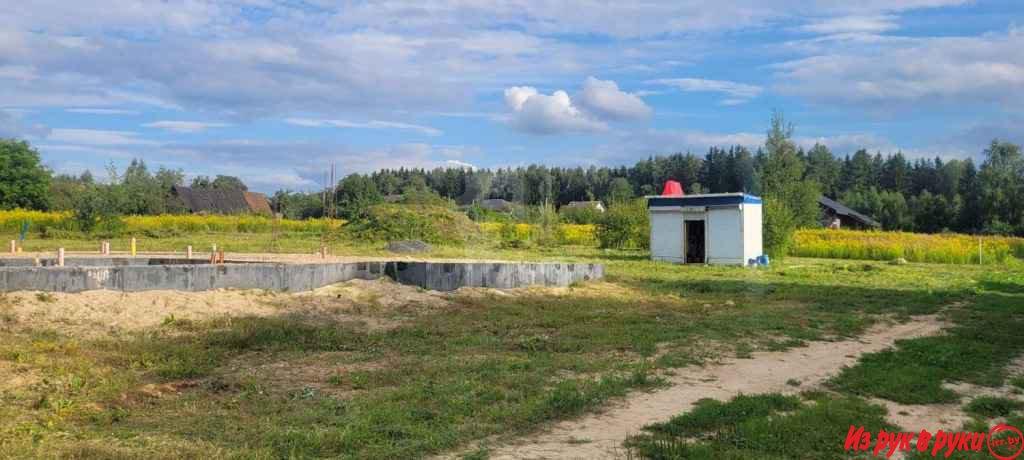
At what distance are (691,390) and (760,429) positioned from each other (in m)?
1.56

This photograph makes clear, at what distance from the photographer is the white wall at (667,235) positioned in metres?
27.5

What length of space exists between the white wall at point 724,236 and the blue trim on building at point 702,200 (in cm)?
23

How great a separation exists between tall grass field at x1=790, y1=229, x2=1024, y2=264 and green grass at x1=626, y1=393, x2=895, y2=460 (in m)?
28.3

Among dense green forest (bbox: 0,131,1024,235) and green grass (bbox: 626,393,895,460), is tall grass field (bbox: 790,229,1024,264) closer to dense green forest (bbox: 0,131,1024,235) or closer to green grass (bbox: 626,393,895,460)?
dense green forest (bbox: 0,131,1024,235)

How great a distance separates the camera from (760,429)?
6070 millimetres

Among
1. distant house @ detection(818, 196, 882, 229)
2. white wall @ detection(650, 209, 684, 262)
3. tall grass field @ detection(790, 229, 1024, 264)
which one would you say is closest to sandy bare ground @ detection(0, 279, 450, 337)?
white wall @ detection(650, 209, 684, 262)

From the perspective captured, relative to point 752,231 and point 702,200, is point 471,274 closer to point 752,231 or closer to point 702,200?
point 702,200

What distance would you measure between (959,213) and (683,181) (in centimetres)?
3275

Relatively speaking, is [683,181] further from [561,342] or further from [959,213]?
[561,342]

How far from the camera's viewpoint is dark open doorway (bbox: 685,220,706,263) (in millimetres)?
27703

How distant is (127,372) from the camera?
25.9ft

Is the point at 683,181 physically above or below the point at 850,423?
above

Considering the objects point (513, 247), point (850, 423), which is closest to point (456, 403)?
point (850, 423)

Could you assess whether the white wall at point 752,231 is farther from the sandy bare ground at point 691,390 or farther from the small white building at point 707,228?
the sandy bare ground at point 691,390
